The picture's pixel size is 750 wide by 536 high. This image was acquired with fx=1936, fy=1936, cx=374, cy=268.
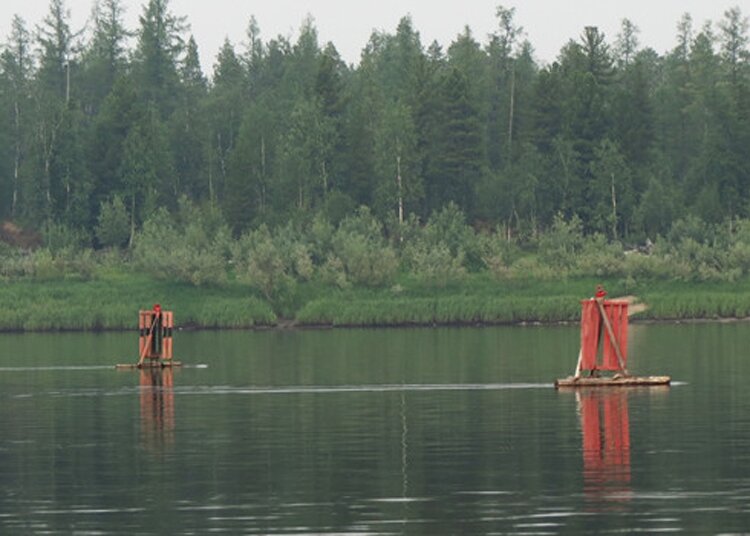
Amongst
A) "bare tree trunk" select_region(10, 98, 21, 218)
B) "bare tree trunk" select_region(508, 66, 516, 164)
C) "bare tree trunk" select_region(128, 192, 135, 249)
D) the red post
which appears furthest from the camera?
"bare tree trunk" select_region(508, 66, 516, 164)

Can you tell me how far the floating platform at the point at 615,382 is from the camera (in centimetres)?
6294

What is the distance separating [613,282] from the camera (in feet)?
438

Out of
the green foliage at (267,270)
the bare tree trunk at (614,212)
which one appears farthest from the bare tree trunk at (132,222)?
the bare tree trunk at (614,212)

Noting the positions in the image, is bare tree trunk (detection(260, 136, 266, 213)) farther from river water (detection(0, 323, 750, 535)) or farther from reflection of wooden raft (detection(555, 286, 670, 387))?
reflection of wooden raft (detection(555, 286, 670, 387))

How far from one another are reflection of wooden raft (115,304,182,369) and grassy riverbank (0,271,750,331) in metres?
45.0

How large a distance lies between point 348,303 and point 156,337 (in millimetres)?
47808

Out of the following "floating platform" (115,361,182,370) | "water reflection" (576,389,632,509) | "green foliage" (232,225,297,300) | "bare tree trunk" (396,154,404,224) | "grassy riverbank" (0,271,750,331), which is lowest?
"water reflection" (576,389,632,509)

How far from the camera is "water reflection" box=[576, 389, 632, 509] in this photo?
35.4 m

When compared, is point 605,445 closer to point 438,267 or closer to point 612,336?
point 612,336

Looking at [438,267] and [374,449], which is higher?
[438,267]

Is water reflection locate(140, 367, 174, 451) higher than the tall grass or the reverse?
the reverse

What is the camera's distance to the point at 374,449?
44.3 meters

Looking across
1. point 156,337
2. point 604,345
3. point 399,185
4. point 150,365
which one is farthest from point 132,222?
point 604,345

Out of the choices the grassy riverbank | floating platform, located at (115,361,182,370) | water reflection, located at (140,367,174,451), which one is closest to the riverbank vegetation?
the grassy riverbank
